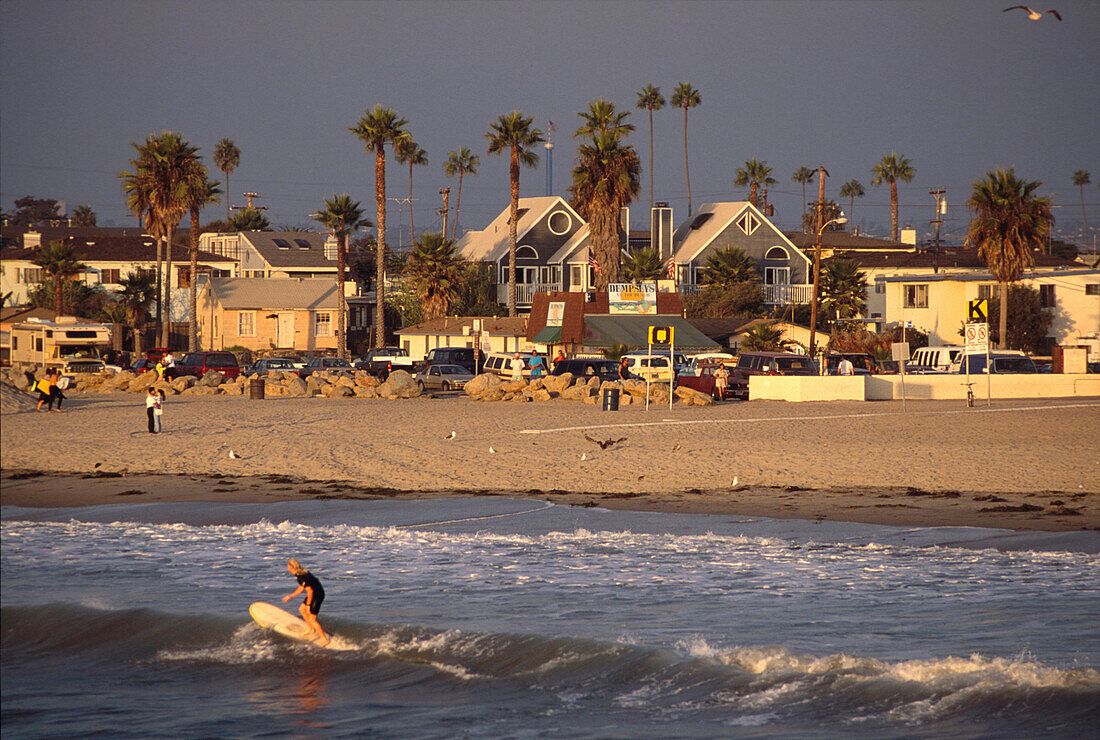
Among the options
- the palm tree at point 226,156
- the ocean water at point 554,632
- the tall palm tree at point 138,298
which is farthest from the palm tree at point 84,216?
the ocean water at point 554,632

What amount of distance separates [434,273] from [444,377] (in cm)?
2417

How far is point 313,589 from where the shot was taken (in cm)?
1161

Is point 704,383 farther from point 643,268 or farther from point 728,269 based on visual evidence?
point 728,269

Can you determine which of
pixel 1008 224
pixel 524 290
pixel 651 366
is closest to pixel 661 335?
pixel 651 366

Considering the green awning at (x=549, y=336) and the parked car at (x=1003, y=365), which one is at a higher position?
the green awning at (x=549, y=336)

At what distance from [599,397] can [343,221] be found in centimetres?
3527

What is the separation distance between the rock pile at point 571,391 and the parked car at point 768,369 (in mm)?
3218

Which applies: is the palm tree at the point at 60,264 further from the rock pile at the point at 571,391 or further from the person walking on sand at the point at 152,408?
the person walking on sand at the point at 152,408

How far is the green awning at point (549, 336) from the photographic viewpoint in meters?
54.3

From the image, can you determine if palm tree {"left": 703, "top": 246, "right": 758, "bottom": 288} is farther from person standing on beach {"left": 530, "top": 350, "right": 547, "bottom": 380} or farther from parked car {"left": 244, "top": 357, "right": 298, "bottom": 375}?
parked car {"left": 244, "top": 357, "right": 298, "bottom": 375}

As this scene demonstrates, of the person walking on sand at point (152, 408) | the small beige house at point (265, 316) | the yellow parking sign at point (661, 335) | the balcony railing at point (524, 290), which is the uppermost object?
the balcony railing at point (524, 290)

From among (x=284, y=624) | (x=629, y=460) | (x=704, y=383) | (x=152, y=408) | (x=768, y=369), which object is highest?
(x=768, y=369)

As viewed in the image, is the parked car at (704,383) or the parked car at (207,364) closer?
the parked car at (704,383)

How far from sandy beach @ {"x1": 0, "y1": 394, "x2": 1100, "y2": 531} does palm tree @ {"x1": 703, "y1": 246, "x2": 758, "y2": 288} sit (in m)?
38.9
